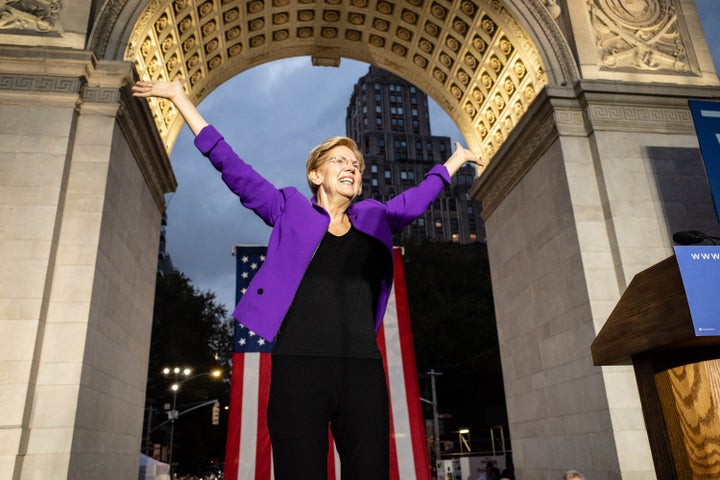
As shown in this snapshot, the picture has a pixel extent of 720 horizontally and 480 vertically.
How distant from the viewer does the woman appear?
2268 mm

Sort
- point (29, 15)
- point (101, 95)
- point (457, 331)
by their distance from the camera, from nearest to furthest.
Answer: point (101, 95), point (29, 15), point (457, 331)

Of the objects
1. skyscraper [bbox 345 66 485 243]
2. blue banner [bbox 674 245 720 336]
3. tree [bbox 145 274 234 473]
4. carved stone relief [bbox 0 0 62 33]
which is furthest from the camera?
skyscraper [bbox 345 66 485 243]

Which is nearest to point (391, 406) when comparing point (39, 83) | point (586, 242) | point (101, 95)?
point (586, 242)

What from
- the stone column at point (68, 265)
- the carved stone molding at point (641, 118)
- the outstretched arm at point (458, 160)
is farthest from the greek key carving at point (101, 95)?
the outstretched arm at point (458, 160)

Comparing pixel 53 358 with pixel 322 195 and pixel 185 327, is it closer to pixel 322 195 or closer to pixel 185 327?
pixel 322 195

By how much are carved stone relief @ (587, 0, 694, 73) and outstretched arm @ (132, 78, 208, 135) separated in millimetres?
14898

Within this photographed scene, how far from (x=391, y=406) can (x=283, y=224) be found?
24.7ft

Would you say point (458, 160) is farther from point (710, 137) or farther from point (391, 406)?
point (710, 137)

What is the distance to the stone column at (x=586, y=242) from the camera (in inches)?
485

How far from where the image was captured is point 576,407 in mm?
13023

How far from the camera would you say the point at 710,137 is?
12.0 meters

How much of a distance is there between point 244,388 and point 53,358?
12.7ft

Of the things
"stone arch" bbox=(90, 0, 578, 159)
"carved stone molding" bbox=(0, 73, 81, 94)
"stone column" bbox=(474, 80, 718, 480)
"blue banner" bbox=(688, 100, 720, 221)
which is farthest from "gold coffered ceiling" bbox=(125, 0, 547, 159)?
"blue banner" bbox=(688, 100, 720, 221)

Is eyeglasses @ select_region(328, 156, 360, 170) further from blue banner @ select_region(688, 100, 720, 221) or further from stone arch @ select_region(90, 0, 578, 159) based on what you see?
stone arch @ select_region(90, 0, 578, 159)
